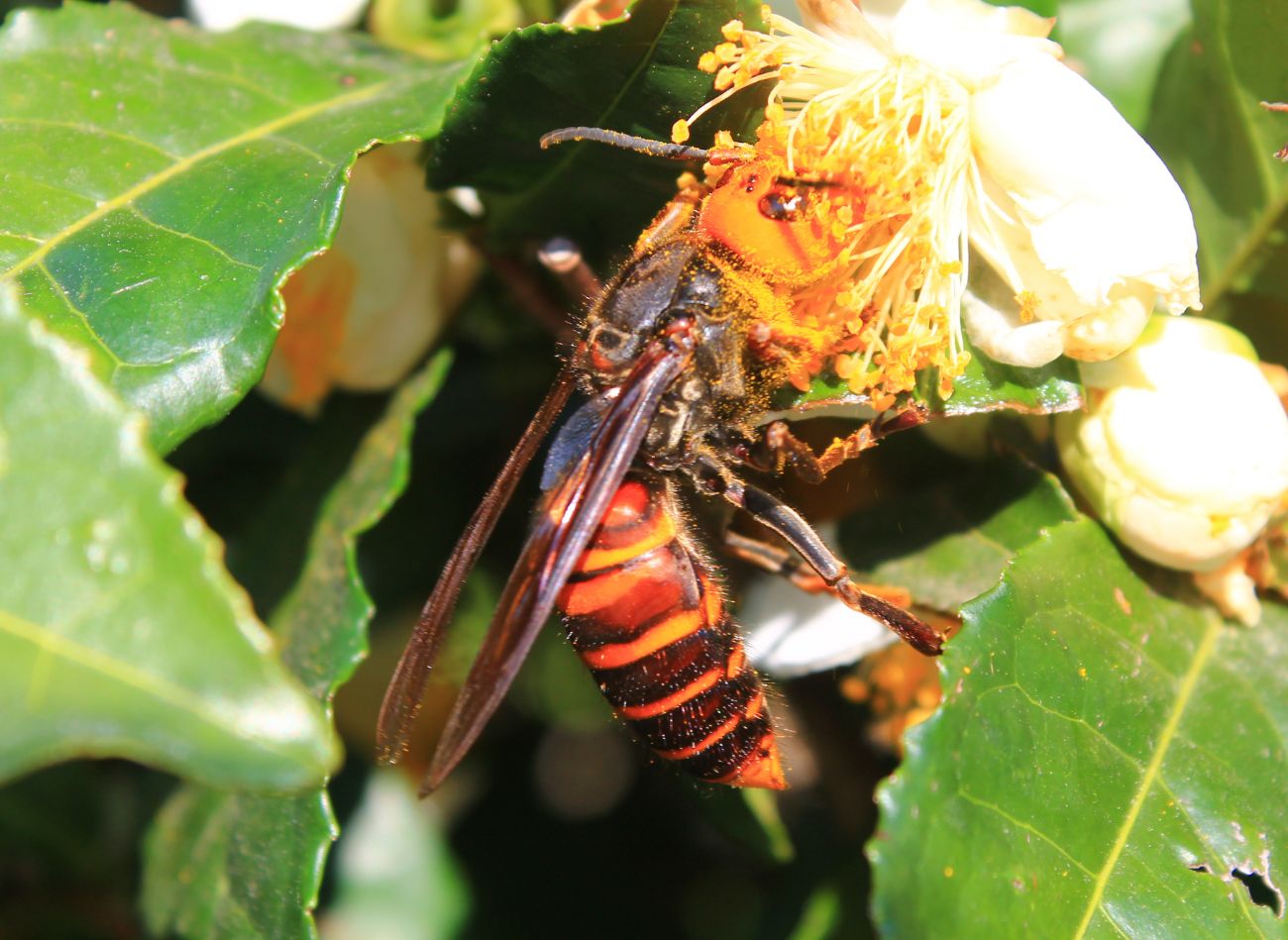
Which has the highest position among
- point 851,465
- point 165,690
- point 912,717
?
point 165,690

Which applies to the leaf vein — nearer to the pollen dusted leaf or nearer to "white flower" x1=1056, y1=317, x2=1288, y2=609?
"white flower" x1=1056, y1=317, x2=1288, y2=609

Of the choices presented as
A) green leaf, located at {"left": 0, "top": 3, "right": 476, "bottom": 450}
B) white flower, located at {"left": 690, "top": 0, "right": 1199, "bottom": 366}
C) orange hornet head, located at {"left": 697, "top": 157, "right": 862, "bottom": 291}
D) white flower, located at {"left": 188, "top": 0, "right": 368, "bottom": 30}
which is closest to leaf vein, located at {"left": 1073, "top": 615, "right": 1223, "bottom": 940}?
white flower, located at {"left": 690, "top": 0, "right": 1199, "bottom": 366}

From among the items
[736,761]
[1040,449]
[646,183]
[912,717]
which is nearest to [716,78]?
[646,183]

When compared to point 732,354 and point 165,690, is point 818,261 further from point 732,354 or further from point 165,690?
point 165,690

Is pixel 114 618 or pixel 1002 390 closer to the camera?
pixel 114 618

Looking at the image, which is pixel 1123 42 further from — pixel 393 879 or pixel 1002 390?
pixel 393 879

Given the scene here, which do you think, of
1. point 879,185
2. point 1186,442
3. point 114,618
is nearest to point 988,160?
point 879,185

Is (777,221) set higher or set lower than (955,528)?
higher
